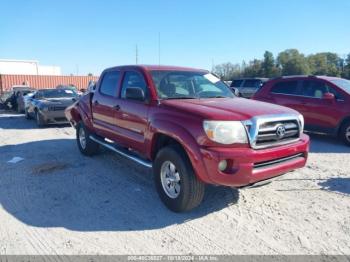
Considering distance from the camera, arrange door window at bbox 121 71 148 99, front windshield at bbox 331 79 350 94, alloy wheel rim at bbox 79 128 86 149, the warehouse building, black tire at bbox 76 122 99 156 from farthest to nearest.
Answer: the warehouse building
front windshield at bbox 331 79 350 94
alloy wheel rim at bbox 79 128 86 149
black tire at bbox 76 122 99 156
door window at bbox 121 71 148 99

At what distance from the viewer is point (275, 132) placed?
3.88 m

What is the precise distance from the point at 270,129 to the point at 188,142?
40.0 inches

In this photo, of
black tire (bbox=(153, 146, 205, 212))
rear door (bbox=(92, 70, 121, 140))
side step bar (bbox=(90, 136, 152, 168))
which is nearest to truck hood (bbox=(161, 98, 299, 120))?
black tire (bbox=(153, 146, 205, 212))

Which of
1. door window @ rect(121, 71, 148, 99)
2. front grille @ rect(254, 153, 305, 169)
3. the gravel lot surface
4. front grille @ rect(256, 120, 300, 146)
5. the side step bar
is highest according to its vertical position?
door window @ rect(121, 71, 148, 99)

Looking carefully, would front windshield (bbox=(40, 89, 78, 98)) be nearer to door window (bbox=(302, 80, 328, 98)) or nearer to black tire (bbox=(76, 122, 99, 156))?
black tire (bbox=(76, 122, 99, 156))

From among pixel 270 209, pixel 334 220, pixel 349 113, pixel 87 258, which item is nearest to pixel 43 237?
pixel 87 258

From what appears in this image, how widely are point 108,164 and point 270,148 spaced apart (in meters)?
3.63

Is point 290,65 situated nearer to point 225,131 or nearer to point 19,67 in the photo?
point 19,67

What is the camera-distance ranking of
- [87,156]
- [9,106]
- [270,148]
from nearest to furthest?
[270,148] < [87,156] < [9,106]

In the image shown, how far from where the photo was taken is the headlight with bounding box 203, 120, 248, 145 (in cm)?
356

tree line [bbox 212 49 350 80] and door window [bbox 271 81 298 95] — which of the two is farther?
tree line [bbox 212 49 350 80]

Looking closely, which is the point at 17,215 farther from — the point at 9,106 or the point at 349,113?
the point at 9,106

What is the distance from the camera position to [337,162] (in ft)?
20.8

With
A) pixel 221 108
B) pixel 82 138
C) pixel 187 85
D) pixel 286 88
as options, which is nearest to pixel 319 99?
pixel 286 88
